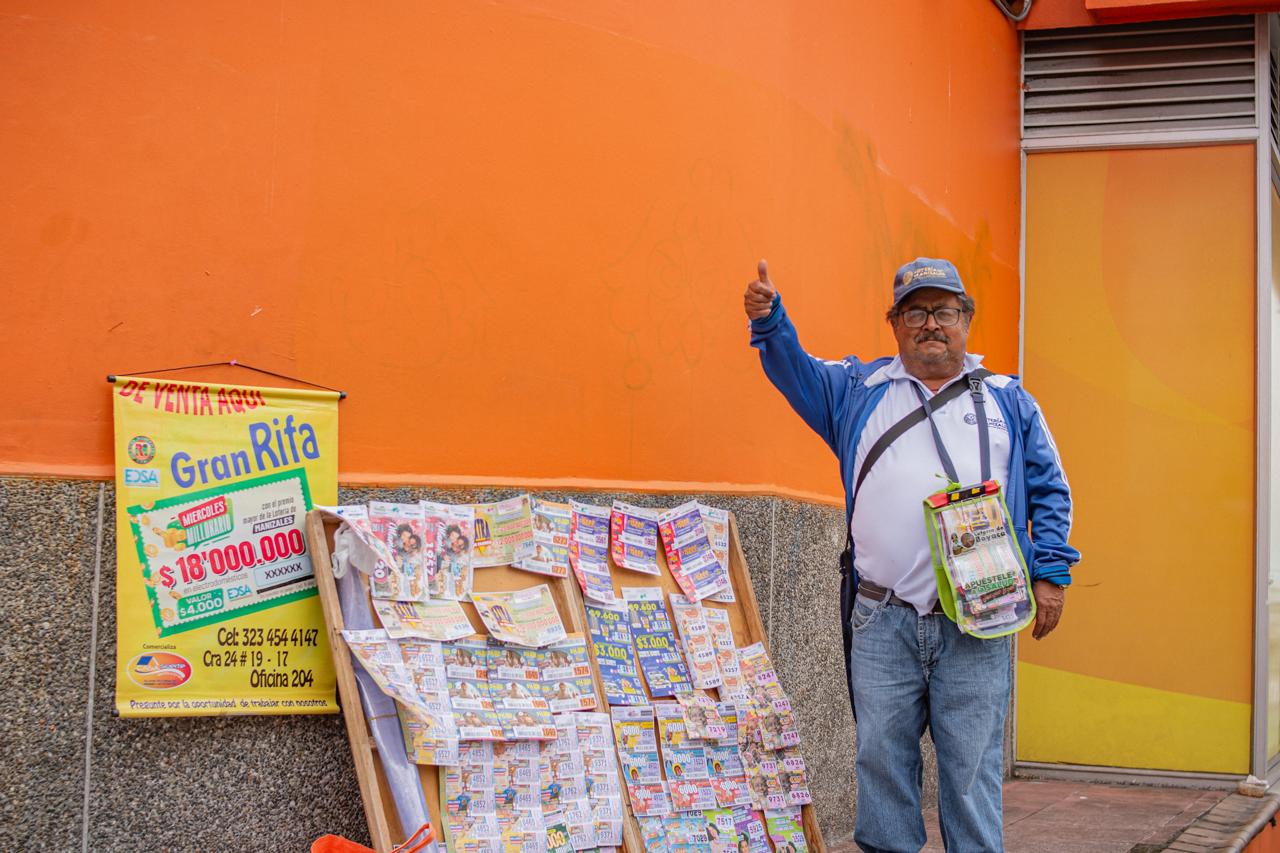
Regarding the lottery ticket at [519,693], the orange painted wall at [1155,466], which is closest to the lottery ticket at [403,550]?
the lottery ticket at [519,693]

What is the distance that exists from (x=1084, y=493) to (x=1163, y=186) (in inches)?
70.0

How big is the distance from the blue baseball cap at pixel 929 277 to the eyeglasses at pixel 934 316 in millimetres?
57

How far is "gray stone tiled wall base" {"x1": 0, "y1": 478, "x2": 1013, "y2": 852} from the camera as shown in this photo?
3.01 metres

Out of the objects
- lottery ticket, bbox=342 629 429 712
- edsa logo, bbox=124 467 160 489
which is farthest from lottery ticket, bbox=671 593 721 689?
edsa logo, bbox=124 467 160 489

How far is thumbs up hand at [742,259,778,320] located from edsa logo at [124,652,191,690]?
182 cm

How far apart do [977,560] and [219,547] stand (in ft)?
6.50

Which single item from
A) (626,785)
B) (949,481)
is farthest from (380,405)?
(949,481)

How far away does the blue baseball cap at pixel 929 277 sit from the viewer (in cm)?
380

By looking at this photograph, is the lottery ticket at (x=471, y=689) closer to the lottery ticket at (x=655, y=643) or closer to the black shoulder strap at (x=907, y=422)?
the lottery ticket at (x=655, y=643)

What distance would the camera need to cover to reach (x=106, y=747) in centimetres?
314

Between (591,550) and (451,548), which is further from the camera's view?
(591,550)

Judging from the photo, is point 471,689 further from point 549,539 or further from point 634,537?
point 634,537

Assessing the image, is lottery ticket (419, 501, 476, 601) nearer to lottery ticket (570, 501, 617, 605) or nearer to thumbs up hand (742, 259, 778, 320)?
lottery ticket (570, 501, 617, 605)

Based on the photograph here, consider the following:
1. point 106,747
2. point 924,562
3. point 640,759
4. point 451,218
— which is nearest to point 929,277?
point 924,562
